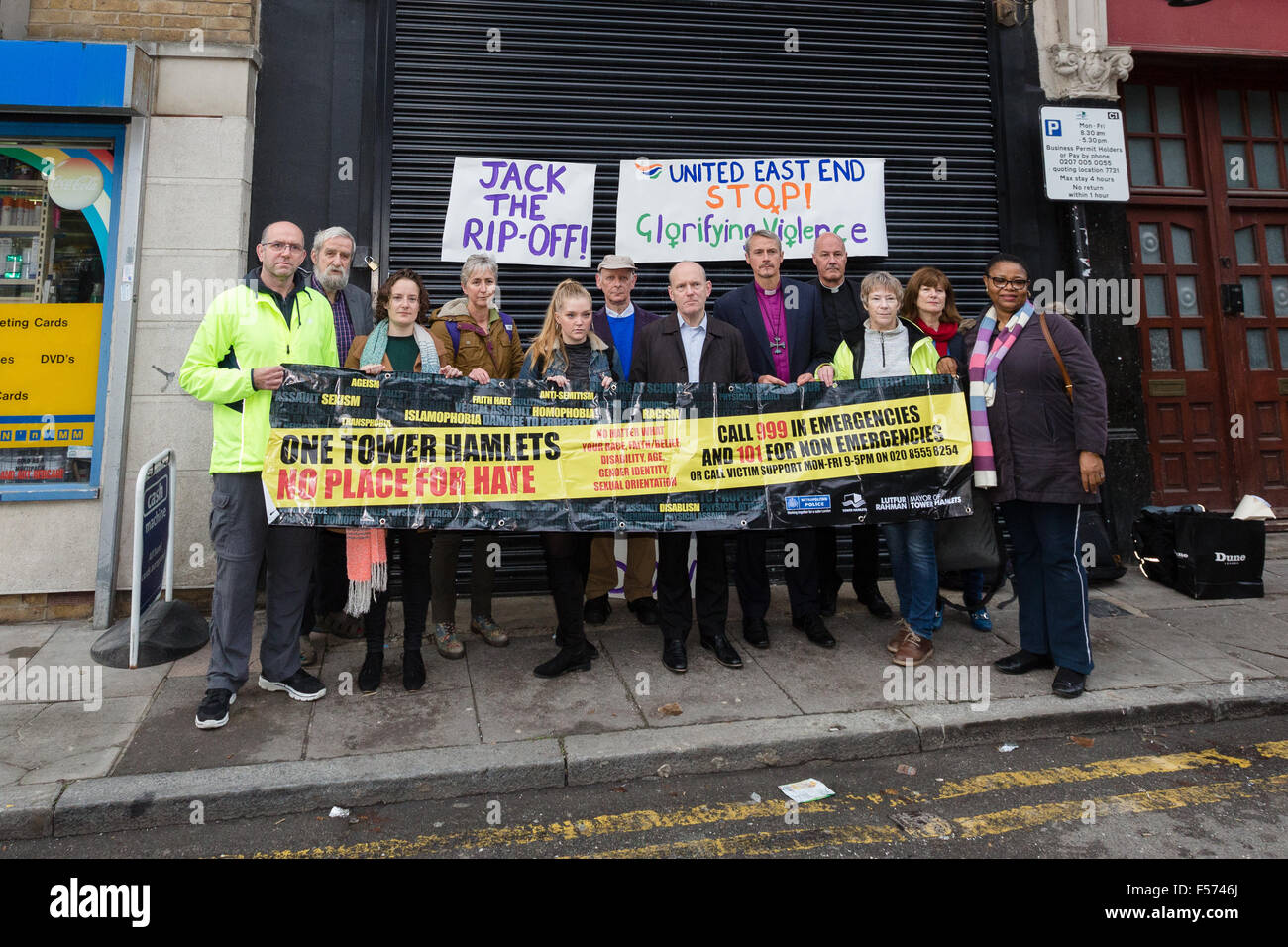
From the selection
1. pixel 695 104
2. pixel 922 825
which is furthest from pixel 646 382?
pixel 695 104

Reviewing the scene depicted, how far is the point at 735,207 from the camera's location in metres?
7.08

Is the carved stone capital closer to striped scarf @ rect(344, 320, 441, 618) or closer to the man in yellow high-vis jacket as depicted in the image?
striped scarf @ rect(344, 320, 441, 618)

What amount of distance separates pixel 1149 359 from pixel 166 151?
8796 mm

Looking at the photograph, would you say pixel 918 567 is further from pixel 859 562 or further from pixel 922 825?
pixel 922 825

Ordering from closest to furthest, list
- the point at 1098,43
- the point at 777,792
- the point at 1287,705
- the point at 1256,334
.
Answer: the point at 777,792 → the point at 1287,705 → the point at 1098,43 → the point at 1256,334

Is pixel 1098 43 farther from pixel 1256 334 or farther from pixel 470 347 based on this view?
pixel 470 347

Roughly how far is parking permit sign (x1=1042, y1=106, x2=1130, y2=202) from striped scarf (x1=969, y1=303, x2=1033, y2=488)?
3.45m

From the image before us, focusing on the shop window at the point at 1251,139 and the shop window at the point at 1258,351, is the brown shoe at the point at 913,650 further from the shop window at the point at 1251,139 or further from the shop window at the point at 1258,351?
the shop window at the point at 1251,139

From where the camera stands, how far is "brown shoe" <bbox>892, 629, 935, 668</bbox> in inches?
190

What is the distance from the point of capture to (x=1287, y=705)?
171 inches

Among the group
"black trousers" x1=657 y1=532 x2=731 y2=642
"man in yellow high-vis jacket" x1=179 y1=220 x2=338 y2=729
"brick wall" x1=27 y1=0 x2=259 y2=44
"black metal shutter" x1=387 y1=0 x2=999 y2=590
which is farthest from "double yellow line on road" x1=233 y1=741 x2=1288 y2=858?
"brick wall" x1=27 y1=0 x2=259 y2=44

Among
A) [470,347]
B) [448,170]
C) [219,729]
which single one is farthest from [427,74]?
[219,729]

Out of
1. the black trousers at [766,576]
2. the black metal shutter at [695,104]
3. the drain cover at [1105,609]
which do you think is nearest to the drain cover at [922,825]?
the black trousers at [766,576]

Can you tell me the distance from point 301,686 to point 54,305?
385 cm
